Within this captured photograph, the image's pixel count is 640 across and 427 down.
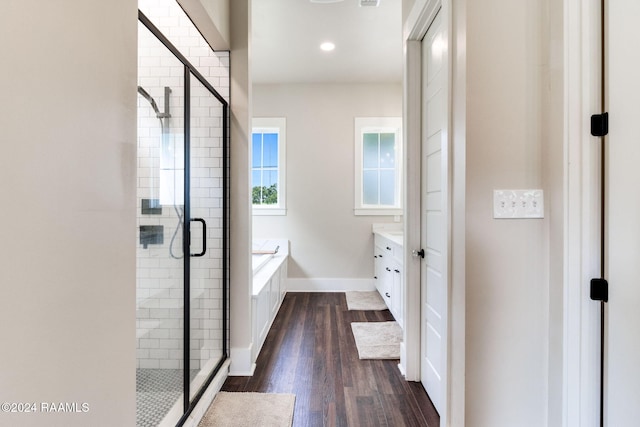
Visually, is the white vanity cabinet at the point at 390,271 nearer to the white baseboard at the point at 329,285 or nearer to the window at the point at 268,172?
the white baseboard at the point at 329,285

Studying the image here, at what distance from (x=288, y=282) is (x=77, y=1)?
3962 millimetres

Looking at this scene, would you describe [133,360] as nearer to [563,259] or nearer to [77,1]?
[77,1]

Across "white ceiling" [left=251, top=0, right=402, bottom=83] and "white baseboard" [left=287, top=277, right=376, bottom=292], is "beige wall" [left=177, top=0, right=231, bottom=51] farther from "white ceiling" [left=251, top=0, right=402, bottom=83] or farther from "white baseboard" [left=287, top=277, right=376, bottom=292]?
"white baseboard" [left=287, top=277, right=376, bottom=292]

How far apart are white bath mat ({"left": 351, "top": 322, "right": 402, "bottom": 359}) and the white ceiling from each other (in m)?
3.00

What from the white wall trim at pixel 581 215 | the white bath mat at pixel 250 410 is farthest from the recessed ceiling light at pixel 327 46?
the white bath mat at pixel 250 410

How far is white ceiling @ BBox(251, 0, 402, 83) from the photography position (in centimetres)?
280

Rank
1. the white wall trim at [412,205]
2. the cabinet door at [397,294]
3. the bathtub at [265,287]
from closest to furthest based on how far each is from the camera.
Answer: the white wall trim at [412,205], the bathtub at [265,287], the cabinet door at [397,294]

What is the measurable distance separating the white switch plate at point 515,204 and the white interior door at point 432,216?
0.37 meters

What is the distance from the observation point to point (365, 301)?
3.90 m

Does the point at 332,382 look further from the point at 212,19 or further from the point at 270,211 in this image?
the point at 270,211

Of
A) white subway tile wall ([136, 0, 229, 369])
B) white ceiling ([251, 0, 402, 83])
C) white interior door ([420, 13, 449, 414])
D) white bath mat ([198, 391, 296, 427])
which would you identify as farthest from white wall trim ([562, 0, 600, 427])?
white ceiling ([251, 0, 402, 83])

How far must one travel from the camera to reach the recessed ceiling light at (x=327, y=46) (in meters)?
3.39

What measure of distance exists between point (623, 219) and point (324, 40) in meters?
3.11

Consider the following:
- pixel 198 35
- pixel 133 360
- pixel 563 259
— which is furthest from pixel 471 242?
pixel 198 35
